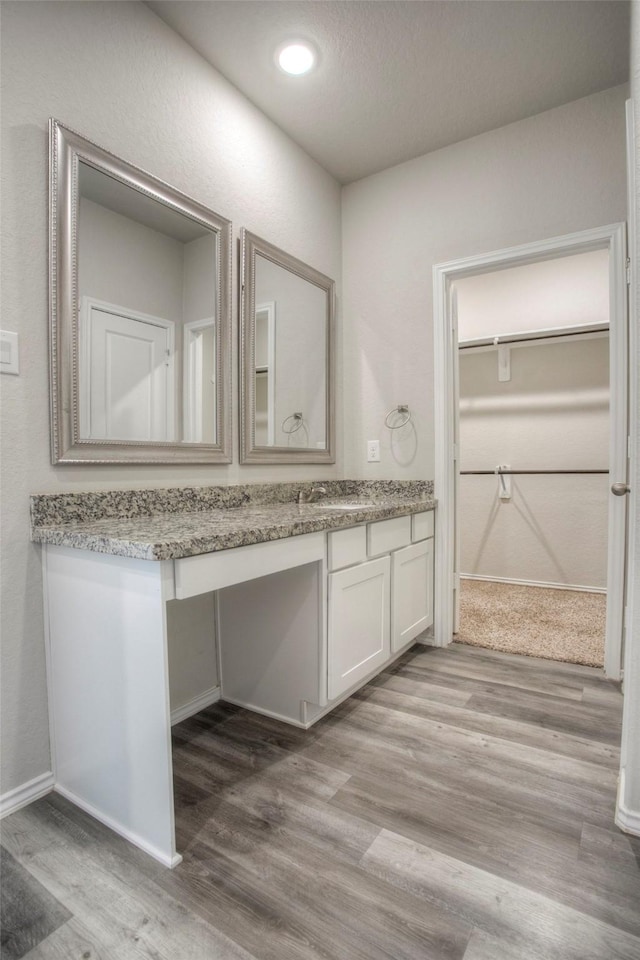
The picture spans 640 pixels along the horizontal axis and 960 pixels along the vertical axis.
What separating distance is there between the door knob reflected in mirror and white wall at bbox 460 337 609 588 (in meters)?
1.78

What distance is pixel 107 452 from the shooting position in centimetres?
165

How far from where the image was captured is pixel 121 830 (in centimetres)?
132

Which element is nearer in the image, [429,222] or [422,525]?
[422,525]

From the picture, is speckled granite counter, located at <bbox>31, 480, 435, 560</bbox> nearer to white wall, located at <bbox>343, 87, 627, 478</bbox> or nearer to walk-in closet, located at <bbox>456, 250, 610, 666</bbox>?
white wall, located at <bbox>343, 87, 627, 478</bbox>

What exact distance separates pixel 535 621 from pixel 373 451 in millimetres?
1455

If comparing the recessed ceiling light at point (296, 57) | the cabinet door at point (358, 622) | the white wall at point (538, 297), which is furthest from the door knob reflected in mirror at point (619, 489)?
the recessed ceiling light at point (296, 57)

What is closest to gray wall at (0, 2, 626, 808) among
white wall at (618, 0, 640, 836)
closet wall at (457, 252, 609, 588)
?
white wall at (618, 0, 640, 836)

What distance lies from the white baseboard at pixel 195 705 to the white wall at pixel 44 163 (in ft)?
1.64

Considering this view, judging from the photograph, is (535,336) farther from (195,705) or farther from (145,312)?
(195,705)

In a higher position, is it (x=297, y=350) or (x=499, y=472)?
(x=297, y=350)

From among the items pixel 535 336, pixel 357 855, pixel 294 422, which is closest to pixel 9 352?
pixel 294 422

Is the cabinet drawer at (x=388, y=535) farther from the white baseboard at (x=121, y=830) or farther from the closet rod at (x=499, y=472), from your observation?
the closet rod at (x=499, y=472)

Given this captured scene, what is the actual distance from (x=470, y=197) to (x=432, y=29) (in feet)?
2.53

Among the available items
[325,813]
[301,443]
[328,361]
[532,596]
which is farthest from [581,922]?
[532,596]
